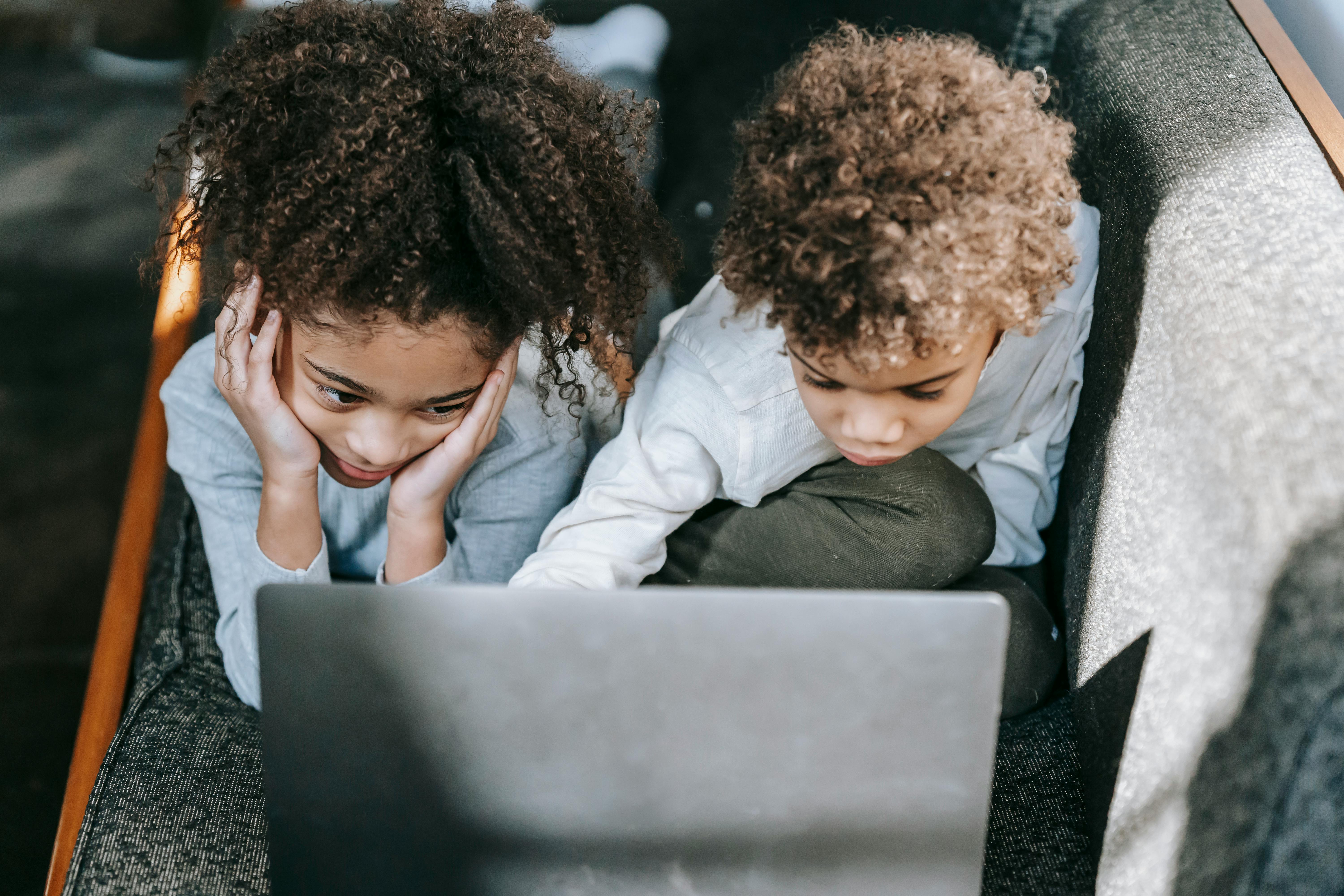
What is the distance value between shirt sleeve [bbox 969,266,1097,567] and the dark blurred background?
15.9 inches

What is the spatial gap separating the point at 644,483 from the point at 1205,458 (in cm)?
43

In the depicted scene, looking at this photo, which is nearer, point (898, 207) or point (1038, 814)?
point (898, 207)

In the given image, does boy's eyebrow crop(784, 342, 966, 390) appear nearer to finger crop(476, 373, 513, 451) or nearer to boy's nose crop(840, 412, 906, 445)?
boy's nose crop(840, 412, 906, 445)

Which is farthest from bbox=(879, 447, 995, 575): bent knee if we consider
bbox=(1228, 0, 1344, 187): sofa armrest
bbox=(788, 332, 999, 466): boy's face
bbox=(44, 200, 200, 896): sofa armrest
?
bbox=(44, 200, 200, 896): sofa armrest

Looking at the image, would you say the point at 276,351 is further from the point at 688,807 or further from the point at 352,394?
the point at 688,807

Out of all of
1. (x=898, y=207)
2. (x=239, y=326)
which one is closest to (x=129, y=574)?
(x=239, y=326)

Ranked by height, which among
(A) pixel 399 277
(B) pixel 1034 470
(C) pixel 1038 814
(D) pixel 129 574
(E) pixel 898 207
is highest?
(E) pixel 898 207

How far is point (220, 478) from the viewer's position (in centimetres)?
104

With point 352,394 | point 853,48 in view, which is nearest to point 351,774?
point 352,394

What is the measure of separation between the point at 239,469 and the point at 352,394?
0.90ft

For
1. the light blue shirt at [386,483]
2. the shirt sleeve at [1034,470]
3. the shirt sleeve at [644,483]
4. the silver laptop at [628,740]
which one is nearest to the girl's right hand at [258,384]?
the light blue shirt at [386,483]

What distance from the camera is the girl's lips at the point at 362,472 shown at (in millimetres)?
944

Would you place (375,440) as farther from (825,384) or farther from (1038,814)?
(1038,814)

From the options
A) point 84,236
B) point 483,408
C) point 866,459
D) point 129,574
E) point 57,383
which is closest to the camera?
point 866,459
